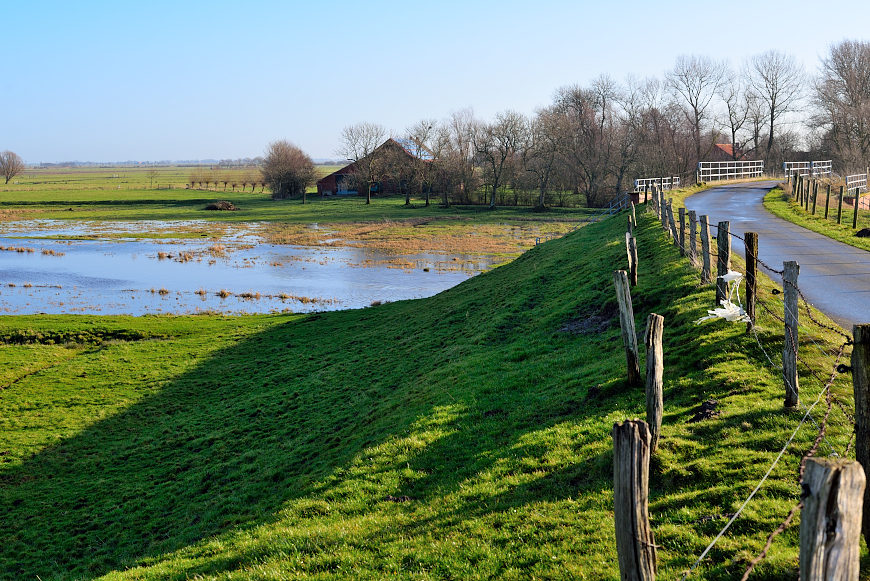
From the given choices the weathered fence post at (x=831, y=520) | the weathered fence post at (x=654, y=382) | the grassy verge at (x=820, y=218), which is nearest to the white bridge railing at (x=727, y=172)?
the grassy verge at (x=820, y=218)

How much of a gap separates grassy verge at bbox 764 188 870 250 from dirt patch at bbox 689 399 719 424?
1831 centimetres

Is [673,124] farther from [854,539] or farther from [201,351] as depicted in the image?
[854,539]

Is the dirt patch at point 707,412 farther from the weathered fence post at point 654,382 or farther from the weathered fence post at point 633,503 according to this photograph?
the weathered fence post at point 633,503

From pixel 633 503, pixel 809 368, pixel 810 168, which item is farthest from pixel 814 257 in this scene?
pixel 810 168

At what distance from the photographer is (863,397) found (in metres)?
5.59

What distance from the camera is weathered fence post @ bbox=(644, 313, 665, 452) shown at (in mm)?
8930

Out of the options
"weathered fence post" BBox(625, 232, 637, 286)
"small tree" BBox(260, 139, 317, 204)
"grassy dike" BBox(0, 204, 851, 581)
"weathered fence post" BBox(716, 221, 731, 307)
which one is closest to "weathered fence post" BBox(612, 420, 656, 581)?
"grassy dike" BBox(0, 204, 851, 581)

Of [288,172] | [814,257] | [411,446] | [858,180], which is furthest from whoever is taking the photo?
[288,172]

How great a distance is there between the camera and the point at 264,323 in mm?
33688

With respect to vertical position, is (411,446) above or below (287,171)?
below

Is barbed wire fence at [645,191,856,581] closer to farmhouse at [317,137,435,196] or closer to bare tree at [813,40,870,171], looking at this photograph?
bare tree at [813,40,870,171]

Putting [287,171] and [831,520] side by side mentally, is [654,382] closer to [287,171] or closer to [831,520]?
[831,520]

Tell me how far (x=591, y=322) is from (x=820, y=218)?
24755 mm

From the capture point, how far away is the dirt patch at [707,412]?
31.7ft
